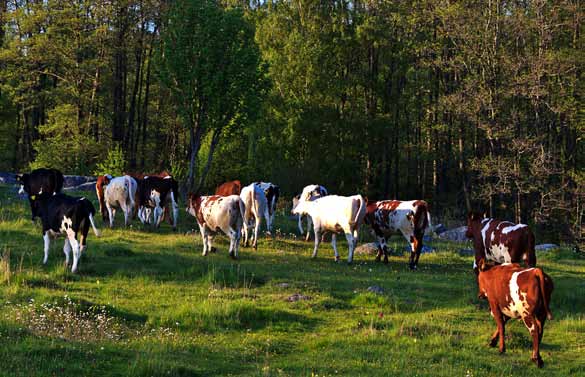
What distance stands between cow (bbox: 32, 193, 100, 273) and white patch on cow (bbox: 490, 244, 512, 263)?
1051cm

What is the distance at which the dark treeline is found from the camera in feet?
106

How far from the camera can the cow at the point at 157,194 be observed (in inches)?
930

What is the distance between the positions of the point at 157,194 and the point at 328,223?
730 centimetres

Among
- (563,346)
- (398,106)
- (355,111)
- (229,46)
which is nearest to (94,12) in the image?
(229,46)

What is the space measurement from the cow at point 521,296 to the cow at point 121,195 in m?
14.8

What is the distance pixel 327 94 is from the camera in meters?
43.9

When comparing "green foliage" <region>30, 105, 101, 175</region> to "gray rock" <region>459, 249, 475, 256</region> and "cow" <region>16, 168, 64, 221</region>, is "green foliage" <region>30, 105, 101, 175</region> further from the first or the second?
"gray rock" <region>459, 249, 475, 256</region>

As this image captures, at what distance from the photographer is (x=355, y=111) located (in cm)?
4731

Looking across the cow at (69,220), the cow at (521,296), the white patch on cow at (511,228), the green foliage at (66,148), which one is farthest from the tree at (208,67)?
the cow at (521,296)

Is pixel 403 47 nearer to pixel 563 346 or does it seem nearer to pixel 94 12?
pixel 94 12

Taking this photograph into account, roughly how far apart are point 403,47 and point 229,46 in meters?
20.4

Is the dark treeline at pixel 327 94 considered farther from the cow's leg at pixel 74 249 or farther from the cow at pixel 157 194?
the cow's leg at pixel 74 249

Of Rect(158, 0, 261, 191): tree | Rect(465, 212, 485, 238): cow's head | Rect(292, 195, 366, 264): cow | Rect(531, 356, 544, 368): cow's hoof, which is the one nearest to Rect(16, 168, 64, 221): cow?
Rect(158, 0, 261, 191): tree

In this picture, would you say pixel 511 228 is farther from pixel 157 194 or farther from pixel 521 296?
pixel 157 194
